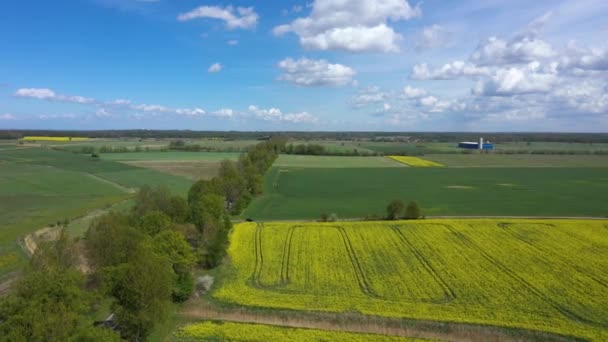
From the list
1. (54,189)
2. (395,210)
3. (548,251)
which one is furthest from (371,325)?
(54,189)

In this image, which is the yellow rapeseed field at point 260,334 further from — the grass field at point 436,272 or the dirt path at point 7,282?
the dirt path at point 7,282

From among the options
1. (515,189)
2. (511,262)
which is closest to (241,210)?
(511,262)

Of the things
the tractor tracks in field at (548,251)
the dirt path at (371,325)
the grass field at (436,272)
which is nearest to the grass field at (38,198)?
the dirt path at (371,325)

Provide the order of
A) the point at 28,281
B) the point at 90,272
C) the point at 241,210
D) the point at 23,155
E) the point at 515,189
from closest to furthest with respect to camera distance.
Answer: the point at 28,281
the point at 90,272
the point at 241,210
the point at 515,189
the point at 23,155

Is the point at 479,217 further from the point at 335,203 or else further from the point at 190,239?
the point at 190,239

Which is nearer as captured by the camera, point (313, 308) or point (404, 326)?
point (404, 326)

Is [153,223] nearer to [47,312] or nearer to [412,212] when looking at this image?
[47,312]

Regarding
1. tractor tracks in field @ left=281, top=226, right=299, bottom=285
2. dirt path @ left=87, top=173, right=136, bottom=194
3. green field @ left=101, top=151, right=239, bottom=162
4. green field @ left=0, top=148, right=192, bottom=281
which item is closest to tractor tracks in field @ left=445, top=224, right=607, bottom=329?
tractor tracks in field @ left=281, top=226, right=299, bottom=285
